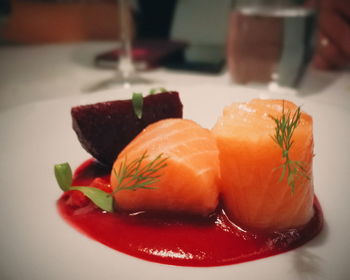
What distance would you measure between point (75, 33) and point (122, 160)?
3.45 metres

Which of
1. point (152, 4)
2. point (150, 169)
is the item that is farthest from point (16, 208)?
point (152, 4)

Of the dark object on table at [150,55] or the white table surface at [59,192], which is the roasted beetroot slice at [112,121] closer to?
the white table surface at [59,192]

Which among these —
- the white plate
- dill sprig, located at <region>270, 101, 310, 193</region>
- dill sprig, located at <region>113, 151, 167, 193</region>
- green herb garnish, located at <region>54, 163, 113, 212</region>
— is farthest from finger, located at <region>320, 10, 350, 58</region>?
green herb garnish, located at <region>54, 163, 113, 212</region>

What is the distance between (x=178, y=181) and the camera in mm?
1212

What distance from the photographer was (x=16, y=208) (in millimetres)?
1175

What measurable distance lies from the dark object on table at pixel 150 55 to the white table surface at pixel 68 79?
9 cm

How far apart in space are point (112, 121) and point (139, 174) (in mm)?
359

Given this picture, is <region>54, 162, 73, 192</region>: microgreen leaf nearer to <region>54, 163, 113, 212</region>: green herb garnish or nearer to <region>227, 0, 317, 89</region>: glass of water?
<region>54, 163, 113, 212</region>: green herb garnish

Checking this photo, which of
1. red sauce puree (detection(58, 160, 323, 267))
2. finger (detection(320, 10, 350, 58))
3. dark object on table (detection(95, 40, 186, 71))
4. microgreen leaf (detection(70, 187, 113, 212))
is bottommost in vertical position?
red sauce puree (detection(58, 160, 323, 267))

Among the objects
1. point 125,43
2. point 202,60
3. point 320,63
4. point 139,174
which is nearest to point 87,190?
point 139,174

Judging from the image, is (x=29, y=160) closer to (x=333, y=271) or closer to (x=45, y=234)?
(x=45, y=234)

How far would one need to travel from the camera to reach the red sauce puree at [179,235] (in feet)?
3.36

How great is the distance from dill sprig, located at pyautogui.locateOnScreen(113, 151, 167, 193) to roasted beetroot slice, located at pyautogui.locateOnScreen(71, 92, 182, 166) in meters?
0.28

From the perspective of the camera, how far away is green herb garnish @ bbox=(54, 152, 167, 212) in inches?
47.1
